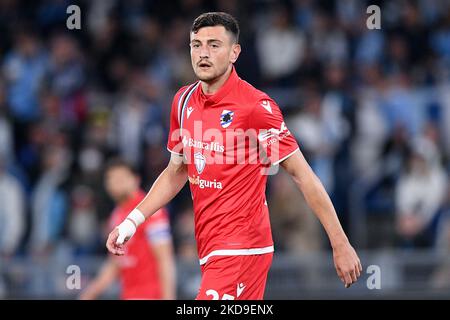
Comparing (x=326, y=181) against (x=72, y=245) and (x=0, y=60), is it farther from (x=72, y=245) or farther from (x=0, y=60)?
(x=0, y=60)

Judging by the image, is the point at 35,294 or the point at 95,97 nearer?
the point at 35,294

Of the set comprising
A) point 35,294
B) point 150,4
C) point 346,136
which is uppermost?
point 150,4

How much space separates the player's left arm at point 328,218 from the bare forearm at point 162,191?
96 cm

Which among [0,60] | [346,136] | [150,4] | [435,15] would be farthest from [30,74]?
[435,15]

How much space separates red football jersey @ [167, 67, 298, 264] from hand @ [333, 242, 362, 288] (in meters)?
0.66

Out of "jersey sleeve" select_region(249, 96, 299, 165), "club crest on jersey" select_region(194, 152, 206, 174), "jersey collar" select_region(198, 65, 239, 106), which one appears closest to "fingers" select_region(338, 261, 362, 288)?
"jersey sleeve" select_region(249, 96, 299, 165)

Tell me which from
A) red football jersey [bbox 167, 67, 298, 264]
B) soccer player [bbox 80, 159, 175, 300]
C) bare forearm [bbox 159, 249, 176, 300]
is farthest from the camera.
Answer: soccer player [bbox 80, 159, 175, 300]

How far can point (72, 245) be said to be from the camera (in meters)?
15.0

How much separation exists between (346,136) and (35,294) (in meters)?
4.64

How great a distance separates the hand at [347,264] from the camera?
23.4 ft

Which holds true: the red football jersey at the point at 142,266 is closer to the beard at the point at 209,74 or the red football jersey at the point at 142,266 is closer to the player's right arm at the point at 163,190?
the player's right arm at the point at 163,190

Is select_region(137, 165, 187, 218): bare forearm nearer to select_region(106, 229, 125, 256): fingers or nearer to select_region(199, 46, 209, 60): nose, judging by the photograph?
select_region(106, 229, 125, 256): fingers

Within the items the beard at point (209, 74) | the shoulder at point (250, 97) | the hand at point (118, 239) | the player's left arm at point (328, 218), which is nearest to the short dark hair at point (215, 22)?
the beard at point (209, 74)

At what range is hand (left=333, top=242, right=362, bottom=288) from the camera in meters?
7.12
